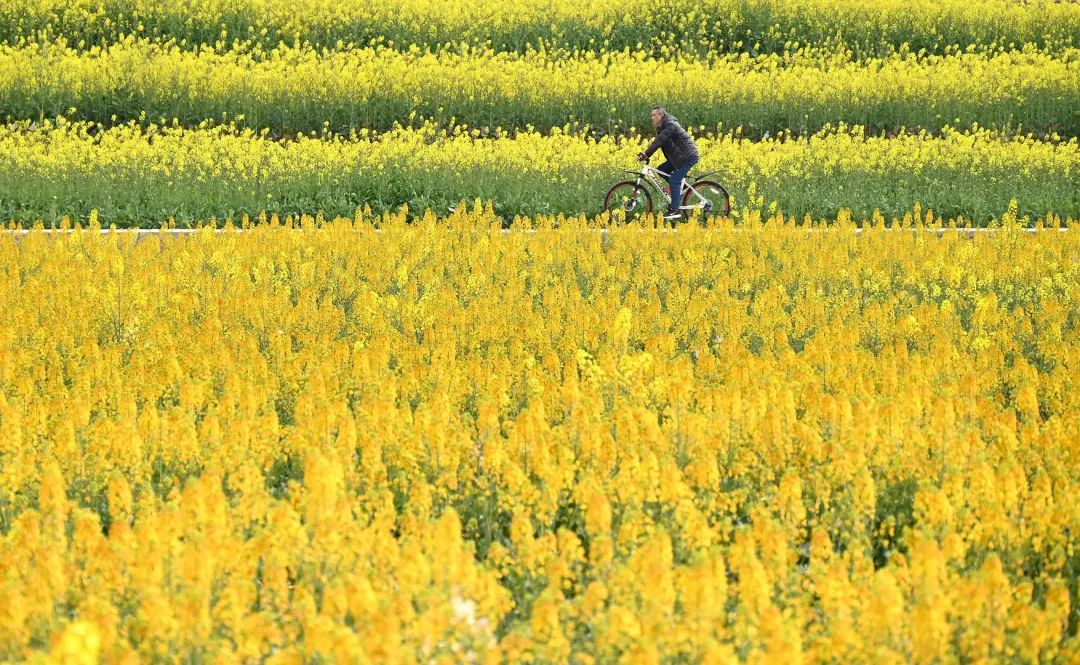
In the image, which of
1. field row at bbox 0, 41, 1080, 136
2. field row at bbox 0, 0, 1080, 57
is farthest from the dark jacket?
field row at bbox 0, 0, 1080, 57

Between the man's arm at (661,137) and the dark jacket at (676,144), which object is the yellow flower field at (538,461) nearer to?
the man's arm at (661,137)

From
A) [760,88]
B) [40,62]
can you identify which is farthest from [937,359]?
[40,62]

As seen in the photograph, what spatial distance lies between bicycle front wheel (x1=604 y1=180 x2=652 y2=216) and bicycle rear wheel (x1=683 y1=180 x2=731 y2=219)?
0.44 metres

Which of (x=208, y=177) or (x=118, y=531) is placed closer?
(x=118, y=531)

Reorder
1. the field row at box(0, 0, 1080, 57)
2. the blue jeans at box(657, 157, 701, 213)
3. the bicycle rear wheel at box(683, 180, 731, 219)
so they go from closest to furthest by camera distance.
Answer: the blue jeans at box(657, 157, 701, 213) < the bicycle rear wheel at box(683, 180, 731, 219) < the field row at box(0, 0, 1080, 57)

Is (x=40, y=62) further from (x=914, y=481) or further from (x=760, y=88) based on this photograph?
(x=914, y=481)

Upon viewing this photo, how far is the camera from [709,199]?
14.5 meters

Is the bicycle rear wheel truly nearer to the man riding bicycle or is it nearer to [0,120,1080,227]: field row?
the man riding bicycle

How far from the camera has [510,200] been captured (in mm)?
14430

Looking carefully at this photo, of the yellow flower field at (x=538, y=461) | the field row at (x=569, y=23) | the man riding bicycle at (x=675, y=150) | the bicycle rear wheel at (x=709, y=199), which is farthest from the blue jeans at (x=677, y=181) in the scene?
the field row at (x=569, y=23)

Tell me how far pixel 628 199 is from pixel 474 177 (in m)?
1.87

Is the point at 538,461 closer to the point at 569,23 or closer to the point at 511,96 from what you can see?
the point at 511,96

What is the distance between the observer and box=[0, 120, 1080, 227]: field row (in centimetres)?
1435

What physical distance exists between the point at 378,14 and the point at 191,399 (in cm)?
1925
